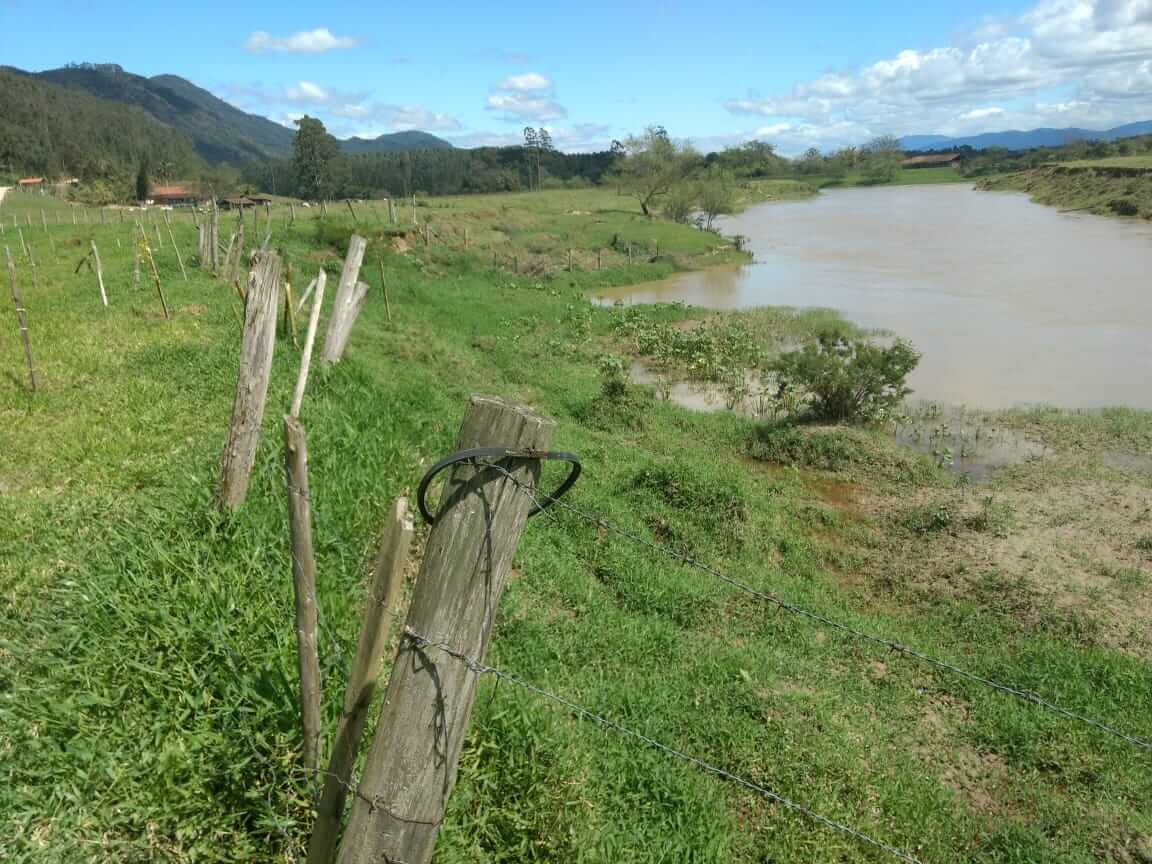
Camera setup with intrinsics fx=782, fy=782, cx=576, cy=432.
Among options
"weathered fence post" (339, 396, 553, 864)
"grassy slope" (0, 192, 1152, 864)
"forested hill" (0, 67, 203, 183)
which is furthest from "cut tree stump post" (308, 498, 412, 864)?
"forested hill" (0, 67, 203, 183)

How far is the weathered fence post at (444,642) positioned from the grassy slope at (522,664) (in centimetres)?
102

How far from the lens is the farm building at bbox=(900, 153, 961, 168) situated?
116875 mm

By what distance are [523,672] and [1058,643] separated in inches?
166

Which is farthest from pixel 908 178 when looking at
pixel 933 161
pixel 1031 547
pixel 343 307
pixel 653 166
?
pixel 343 307

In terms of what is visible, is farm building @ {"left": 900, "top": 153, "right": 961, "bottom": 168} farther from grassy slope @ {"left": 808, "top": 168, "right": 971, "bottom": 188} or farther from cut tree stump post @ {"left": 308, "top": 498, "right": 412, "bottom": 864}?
cut tree stump post @ {"left": 308, "top": 498, "right": 412, "bottom": 864}

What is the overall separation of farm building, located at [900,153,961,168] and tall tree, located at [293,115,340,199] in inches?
3517

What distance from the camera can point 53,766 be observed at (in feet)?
9.15

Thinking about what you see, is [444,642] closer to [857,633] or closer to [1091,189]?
[857,633]

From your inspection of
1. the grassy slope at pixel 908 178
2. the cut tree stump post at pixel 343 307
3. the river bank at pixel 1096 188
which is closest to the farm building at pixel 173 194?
the cut tree stump post at pixel 343 307

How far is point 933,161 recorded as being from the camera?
120 m

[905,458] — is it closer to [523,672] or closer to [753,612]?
[753,612]

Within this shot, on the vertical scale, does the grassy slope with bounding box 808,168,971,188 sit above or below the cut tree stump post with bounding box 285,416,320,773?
above

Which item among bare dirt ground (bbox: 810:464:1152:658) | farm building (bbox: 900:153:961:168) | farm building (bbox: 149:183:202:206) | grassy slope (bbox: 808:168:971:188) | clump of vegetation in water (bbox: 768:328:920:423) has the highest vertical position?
farm building (bbox: 900:153:961:168)

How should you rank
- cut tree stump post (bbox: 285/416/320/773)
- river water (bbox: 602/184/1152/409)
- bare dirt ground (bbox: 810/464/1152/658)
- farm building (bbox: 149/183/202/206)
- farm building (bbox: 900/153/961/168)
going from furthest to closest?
1. farm building (bbox: 900/153/961/168)
2. farm building (bbox: 149/183/202/206)
3. river water (bbox: 602/184/1152/409)
4. bare dirt ground (bbox: 810/464/1152/658)
5. cut tree stump post (bbox: 285/416/320/773)
